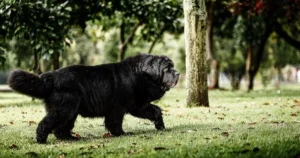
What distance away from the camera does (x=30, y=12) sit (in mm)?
13812

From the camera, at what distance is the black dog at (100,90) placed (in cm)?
678

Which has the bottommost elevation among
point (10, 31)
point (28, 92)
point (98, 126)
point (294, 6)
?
point (98, 126)

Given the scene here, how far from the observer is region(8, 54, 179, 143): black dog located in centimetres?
678

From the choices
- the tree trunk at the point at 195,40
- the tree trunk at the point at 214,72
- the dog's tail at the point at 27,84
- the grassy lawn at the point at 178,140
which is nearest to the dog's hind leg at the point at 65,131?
the grassy lawn at the point at 178,140

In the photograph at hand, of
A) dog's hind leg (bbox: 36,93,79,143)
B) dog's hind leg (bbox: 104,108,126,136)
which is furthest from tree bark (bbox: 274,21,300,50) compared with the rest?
dog's hind leg (bbox: 36,93,79,143)

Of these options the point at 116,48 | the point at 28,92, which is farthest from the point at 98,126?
the point at 116,48

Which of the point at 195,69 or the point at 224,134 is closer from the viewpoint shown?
the point at 224,134

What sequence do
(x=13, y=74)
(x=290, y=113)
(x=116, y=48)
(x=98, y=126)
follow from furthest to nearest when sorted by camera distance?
(x=116, y=48), (x=290, y=113), (x=98, y=126), (x=13, y=74)

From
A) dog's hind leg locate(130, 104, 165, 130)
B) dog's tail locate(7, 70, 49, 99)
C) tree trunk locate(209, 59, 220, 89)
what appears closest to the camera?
dog's tail locate(7, 70, 49, 99)

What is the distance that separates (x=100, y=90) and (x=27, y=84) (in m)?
1.19

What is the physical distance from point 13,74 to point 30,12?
7.50m

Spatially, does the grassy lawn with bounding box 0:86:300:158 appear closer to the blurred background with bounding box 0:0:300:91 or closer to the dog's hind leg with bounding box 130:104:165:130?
the dog's hind leg with bounding box 130:104:165:130

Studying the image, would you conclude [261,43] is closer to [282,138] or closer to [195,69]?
[195,69]

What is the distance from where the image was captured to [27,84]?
677cm
